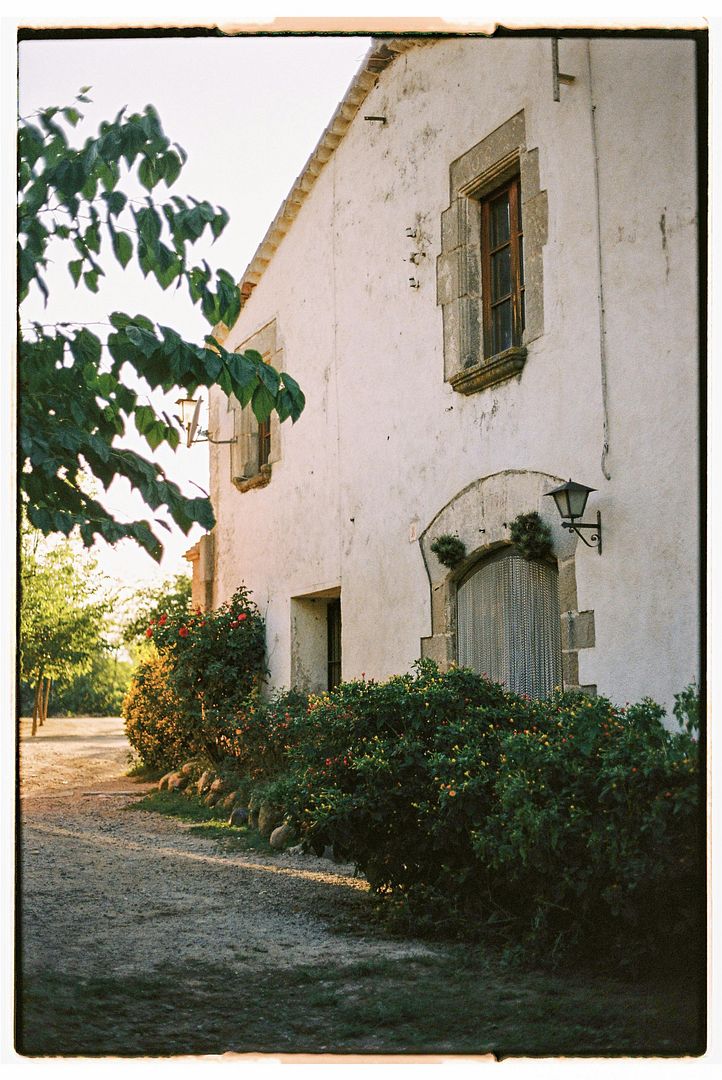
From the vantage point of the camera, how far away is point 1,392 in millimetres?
3805

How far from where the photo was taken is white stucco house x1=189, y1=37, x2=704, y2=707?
5.16 m

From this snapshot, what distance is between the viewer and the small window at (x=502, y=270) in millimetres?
6605

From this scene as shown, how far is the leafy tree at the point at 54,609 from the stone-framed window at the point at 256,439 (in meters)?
3.34

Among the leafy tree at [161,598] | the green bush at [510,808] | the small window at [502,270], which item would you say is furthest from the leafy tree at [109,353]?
the leafy tree at [161,598]

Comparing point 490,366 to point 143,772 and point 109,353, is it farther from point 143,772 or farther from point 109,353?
point 143,772

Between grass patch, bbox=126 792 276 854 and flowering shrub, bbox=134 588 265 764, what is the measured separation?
597mm

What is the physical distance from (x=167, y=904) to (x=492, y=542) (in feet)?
8.77

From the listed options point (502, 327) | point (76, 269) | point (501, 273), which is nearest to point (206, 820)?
point (502, 327)

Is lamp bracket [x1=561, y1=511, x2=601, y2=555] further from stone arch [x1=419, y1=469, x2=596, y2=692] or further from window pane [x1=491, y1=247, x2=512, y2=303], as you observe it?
window pane [x1=491, y1=247, x2=512, y2=303]

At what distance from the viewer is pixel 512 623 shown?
A: 642cm

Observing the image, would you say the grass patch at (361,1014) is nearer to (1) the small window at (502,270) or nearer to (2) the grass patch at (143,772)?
(1) the small window at (502,270)

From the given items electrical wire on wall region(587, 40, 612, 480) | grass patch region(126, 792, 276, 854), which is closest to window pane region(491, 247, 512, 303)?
electrical wire on wall region(587, 40, 612, 480)

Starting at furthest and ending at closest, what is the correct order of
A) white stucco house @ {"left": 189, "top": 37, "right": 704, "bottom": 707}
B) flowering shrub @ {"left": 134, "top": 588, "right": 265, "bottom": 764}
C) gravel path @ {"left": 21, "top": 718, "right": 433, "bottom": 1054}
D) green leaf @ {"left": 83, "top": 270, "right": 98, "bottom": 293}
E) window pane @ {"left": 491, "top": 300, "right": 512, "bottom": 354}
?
flowering shrub @ {"left": 134, "top": 588, "right": 265, "bottom": 764}
window pane @ {"left": 491, "top": 300, "right": 512, "bottom": 354}
white stucco house @ {"left": 189, "top": 37, "right": 704, "bottom": 707}
gravel path @ {"left": 21, "top": 718, "right": 433, "bottom": 1054}
green leaf @ {"left": 83, "top": 270, "right": 98, "bottom": 293}
